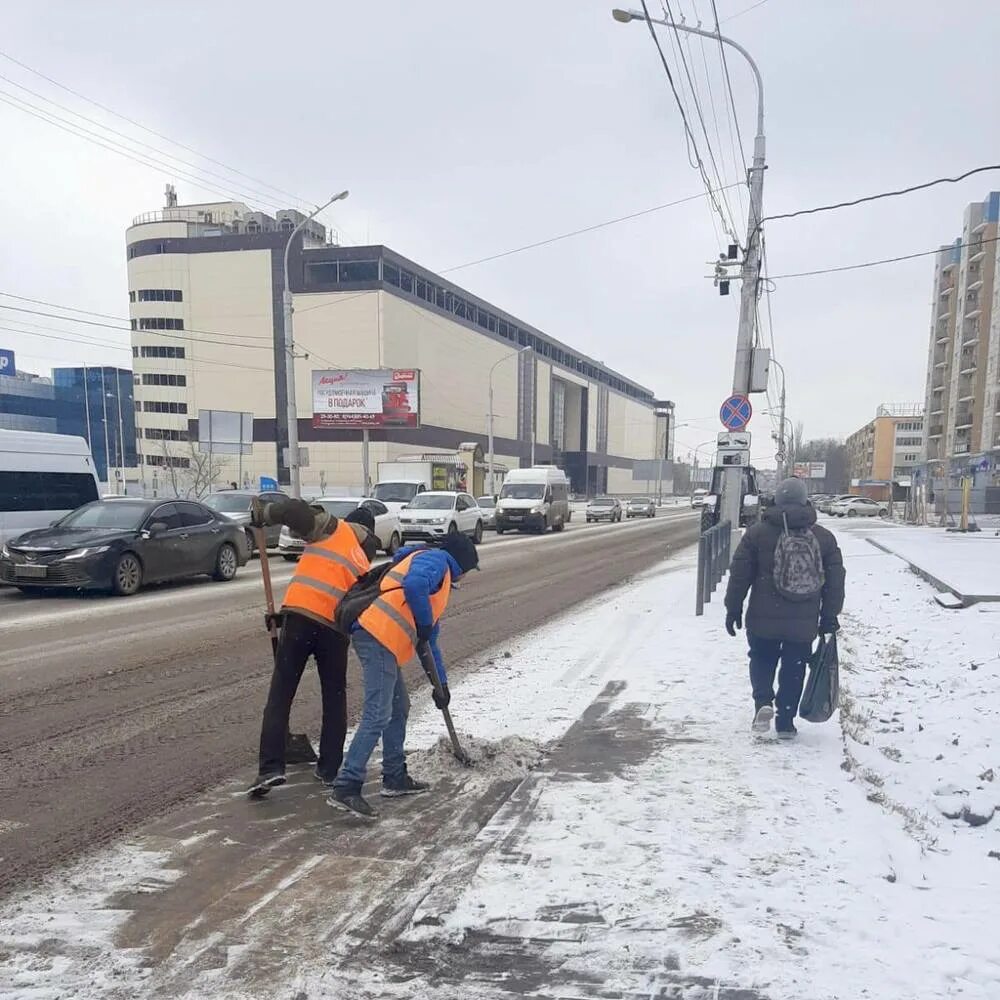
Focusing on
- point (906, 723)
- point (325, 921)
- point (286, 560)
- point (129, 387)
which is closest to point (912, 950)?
point (325, 921)

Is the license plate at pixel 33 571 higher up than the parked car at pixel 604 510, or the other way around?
the license plate at pixel 33 571

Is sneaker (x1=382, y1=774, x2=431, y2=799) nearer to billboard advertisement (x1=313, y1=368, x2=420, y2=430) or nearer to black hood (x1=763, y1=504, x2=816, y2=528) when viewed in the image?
black hood (x1=763, y1=504, x2=816, y2=528)

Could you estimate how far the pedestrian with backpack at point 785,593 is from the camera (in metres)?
4.70

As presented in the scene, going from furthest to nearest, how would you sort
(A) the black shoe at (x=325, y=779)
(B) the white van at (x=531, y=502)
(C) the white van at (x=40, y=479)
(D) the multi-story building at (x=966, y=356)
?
1. (D) the multi-story building at (x=966, y=356)
2. (B) the white van at (x=531, y=502)
3. (C) the white van at (x=40, y=479)
4. (A) the black shoe at (x=325, y=779)

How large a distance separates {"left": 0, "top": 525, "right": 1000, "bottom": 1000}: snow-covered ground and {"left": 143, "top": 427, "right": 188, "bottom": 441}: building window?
68.1 m

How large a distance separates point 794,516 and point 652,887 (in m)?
2.64

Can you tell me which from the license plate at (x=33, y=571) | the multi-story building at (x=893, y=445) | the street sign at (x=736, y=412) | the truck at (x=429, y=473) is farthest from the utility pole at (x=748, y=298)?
the multi-story building at (x=893, y=445)

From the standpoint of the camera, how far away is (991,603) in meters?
8.84

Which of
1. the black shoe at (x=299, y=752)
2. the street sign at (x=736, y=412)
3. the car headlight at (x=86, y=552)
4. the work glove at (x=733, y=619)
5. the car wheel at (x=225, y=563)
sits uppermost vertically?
the street sign at (x=736, y=412)

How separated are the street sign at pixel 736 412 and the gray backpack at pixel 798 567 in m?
7.70

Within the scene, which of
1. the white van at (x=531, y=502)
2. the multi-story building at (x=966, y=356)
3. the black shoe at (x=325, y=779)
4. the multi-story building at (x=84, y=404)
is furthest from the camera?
the multi-story building at (x=84, y=404)

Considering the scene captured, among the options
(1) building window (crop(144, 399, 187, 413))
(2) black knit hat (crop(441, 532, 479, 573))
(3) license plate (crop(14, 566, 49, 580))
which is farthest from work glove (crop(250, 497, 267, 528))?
(1) building window (crop(144, 399, 187, 413))

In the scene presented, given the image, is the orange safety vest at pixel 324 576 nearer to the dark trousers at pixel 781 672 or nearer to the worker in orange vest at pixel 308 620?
the worker in orange vest at pixel 308 620

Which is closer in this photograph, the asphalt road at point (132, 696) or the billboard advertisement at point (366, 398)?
the asphalt road at point (132, 696)
